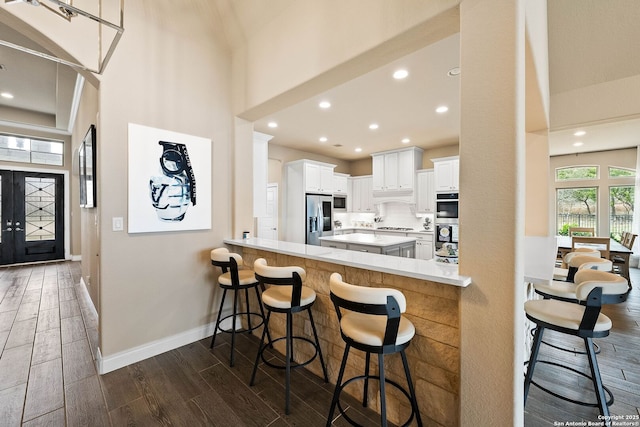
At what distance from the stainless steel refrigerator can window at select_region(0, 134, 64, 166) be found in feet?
20.7

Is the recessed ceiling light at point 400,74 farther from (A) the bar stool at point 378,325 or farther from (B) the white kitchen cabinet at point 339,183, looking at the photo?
(B) the white kitchen cabinet at point 339,183

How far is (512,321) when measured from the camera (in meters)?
1.24

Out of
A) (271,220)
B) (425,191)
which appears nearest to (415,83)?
(425,191)

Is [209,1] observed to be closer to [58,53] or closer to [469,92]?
[58,53]

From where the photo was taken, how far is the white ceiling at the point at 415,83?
8.68 ft

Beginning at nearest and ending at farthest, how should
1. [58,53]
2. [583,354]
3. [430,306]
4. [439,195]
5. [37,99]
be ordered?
[430,306], [58,53], [583,354], [37,99], [439,195]

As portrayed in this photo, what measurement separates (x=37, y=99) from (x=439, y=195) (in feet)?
27.2

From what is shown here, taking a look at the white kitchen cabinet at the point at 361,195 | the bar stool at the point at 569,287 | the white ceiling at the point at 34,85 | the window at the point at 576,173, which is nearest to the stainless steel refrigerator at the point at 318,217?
the white kitchen cabinet at the point at 361,195

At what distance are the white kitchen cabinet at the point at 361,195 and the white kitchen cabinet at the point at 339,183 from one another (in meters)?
0.39

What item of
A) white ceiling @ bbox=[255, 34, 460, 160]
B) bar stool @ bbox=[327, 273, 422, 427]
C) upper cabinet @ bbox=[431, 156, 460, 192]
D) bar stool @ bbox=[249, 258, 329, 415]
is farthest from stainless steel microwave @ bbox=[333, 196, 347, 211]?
bar stool @ bbox=[327, 273, 422, 427]

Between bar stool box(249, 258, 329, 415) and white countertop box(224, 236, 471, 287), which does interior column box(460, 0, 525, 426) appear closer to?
white countertop box(224, 236, 471, 287)

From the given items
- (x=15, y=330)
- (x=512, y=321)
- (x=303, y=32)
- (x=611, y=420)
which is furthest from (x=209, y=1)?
(x=611, y=420)

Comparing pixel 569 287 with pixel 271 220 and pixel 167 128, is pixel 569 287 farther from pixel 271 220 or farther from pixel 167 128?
pixel 271 220

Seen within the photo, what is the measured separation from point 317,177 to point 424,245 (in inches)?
116
